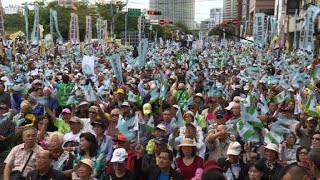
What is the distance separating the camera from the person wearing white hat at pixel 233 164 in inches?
225

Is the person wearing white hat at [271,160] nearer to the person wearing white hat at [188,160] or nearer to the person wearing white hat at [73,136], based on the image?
the person wearing white hat at [188,160]

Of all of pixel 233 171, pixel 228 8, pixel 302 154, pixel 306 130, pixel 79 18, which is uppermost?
pixel 228 8

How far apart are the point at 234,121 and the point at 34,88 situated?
16.1 feet

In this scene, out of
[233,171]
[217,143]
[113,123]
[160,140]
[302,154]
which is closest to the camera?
[302,154]

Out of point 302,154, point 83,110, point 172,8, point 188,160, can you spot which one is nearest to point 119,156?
point 188,160

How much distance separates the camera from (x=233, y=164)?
18.9ft

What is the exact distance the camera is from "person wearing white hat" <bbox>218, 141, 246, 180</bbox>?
5711 mm

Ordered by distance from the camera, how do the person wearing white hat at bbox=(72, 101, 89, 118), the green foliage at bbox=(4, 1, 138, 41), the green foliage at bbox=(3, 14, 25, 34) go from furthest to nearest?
the green foliage at bbox=(3, 14, 25, 34) → the green foliage at bbox=(4, 1, 138, 41) → the person wearing white hat at bbox=(72, 101, 89, 118)

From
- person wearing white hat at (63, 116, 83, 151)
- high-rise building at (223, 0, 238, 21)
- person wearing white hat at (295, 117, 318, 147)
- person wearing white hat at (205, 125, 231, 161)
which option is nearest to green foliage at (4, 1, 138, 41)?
person wearing white hat at (63, 116, 83, 151)

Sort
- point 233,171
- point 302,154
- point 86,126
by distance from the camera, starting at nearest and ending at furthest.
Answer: point 302,154 < point 233,171 < point 86,126

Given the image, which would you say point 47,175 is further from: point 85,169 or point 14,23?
point 14,23

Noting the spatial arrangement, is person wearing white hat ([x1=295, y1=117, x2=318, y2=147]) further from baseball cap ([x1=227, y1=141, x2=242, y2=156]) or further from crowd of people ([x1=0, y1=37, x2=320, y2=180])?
baseball cap ([x1=227, y1=141, x2=242, y2=156])

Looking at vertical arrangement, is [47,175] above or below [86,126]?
below

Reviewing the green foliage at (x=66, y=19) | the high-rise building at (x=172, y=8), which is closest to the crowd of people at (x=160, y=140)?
the green foliage at (x=66, y=19)
